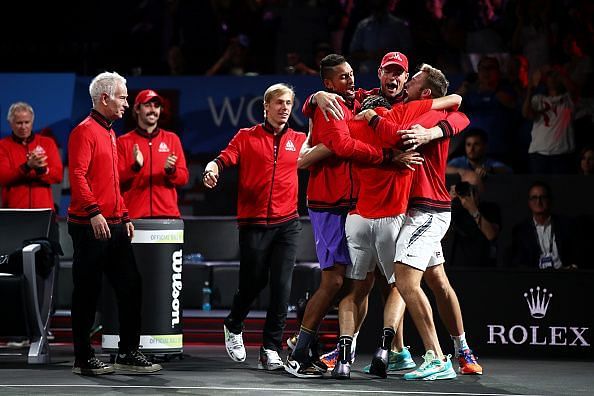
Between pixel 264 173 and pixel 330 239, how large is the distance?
77 centimetres

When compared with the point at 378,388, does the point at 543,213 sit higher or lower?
higher

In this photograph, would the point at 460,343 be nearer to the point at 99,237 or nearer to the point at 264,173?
the point at 264,173

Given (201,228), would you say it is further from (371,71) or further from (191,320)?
(371,71)

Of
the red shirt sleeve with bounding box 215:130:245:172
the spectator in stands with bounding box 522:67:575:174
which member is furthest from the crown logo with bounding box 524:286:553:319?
the red shirt sleeve with bounding box 215:130:245:172

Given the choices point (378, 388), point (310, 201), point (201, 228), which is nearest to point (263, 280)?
point (310, 201)

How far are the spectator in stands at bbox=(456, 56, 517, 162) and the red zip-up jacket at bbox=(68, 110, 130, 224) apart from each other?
15.2 feet

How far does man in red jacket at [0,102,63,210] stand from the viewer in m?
9.62

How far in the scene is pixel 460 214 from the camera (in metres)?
9.57

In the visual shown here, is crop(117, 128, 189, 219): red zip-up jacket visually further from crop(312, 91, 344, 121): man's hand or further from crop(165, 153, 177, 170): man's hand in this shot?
crop(312, 91, 344, 121): man's hand

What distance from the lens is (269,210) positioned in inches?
311

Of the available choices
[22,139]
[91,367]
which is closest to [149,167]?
[22,139]

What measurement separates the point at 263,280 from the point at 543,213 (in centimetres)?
271

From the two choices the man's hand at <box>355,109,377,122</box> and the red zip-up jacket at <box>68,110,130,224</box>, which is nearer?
the man's hand at <box>355,109,377,122</box>

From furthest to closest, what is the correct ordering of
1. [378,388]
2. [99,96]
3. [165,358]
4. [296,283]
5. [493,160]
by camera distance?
[493,160] < [296,283] < [165,358] < [99,96] < [378,388]
